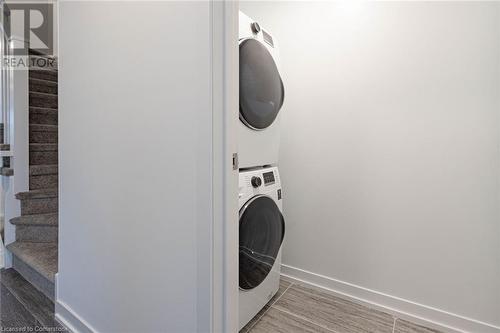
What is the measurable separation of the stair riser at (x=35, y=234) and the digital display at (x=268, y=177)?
5.84 ft

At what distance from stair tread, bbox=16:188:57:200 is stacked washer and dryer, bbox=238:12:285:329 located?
191 cm

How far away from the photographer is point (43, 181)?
230 cm

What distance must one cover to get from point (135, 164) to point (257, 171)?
2.12 feet

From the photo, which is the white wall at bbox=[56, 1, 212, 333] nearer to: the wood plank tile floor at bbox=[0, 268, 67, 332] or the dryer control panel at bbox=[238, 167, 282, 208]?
the wood plank tile floor at bbox=[0, 268, 67, 332]

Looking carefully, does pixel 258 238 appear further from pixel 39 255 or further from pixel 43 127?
A: pixel 43 127

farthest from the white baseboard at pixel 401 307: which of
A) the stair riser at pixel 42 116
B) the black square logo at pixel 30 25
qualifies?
the black square logo at pixel 30 25

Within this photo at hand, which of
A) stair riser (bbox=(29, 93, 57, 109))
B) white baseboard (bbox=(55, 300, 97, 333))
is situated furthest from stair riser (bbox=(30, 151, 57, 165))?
white baseboard (bbox=(55, 300, 97, 333))

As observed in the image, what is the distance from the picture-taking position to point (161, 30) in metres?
0.90

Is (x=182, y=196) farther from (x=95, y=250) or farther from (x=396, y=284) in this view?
(x=396, y=284)

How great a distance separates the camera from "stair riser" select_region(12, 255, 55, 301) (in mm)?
1613

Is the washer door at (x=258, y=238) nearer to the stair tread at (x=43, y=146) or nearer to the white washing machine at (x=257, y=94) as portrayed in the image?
the white washing machine at (x=257, y=94)

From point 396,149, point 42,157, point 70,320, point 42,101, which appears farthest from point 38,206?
point 396,149

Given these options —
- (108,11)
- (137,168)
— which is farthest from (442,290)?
(108,11)

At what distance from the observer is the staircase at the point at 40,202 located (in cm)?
173
